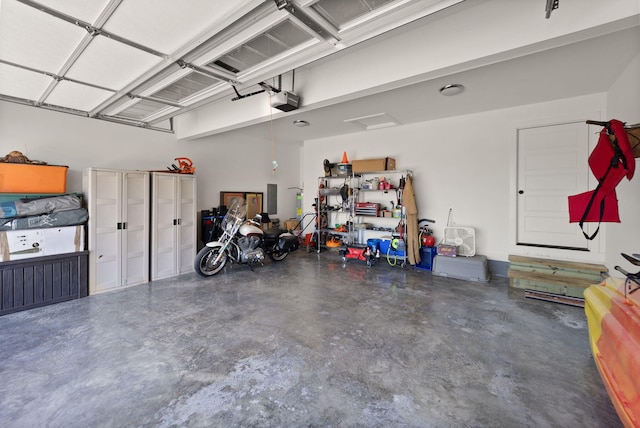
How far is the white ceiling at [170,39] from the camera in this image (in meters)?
1.83

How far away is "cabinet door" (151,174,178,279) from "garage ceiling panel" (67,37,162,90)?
65.5 inches

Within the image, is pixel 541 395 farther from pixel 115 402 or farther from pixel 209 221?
pixel 209 221

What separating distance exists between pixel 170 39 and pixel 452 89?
323 centimetres

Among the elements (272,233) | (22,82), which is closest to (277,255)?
(272,233)

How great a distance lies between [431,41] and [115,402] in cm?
387

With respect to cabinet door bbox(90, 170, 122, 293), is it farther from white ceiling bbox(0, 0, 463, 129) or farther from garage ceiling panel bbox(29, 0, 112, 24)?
garage ceiling panel bbox(29, 0, 112, 24)

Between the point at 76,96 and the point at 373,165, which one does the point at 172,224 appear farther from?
the point at 373,165

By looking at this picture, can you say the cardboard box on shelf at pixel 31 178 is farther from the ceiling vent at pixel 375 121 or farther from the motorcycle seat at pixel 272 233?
the ceiling vent at pixel 375 121

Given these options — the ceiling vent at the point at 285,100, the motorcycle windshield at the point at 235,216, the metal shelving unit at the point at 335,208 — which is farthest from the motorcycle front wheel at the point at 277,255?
the ceiling vent at the point at 285,100

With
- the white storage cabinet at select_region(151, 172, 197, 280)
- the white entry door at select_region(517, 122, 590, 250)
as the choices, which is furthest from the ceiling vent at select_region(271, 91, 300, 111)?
the white entry door at select_region(517, 122, 590, 250)

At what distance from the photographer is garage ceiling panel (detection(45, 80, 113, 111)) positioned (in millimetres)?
3123

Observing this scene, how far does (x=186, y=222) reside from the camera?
15.6 feet

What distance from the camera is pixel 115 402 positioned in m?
1.76

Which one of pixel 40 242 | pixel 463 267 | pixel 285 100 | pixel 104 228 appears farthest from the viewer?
pixel 463 267
